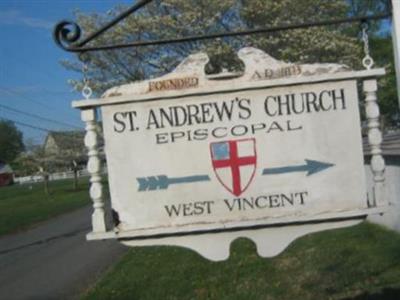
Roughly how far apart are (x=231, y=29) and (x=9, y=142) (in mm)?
123121

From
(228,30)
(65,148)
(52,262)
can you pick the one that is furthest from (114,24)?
(65,148)

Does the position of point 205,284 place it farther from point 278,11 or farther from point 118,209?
point 278,11

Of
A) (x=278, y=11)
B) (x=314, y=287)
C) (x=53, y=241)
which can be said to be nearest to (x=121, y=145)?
(x=314, y=287)

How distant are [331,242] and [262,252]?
6.90m

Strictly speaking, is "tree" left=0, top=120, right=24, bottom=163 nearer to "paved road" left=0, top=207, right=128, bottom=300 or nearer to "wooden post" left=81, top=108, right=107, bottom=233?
"paved road" left=0, top=207, right=128, bottom=300

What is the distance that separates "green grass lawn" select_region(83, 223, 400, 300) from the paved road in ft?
2.08

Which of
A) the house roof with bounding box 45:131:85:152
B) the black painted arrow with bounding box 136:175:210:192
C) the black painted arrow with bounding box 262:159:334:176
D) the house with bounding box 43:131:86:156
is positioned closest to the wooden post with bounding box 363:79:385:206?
the black painted arrow with bounding box 262:159:334:176

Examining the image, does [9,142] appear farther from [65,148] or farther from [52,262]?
[52,262]

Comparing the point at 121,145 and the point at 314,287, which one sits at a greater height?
the point at 121,145

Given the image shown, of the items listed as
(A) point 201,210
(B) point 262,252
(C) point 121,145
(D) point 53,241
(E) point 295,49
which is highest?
(E) point 295,49

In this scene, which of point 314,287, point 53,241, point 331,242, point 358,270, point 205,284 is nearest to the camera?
Result: point 314,287

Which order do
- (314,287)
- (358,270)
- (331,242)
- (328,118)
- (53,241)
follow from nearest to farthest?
(328,118), (314,287), (358,270), (331,242), (53,241)

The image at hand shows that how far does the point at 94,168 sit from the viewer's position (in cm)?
404

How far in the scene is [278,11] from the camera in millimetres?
19781
